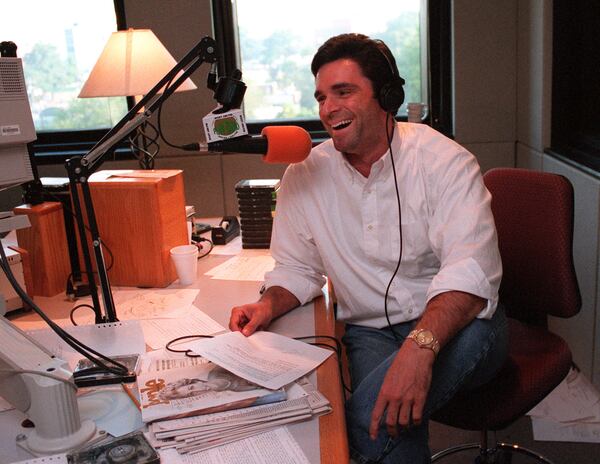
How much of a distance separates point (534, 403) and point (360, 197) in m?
0.66

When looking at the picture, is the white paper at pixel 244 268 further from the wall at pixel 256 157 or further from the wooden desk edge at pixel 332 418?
the wall at pixel 256 157

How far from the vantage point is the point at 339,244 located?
5.98 feet

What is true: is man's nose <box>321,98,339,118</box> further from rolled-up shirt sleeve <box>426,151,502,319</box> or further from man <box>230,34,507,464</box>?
rolled-up shirt sleeve <box>426,151,502,319</box>

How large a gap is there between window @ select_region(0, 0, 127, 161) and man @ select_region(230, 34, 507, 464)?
211 cm

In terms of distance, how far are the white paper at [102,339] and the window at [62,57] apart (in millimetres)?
2268

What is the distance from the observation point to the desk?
3.72 ft

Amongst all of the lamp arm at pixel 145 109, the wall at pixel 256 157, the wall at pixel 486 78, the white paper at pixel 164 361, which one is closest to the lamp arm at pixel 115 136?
the lamp arm at pixel 145 109

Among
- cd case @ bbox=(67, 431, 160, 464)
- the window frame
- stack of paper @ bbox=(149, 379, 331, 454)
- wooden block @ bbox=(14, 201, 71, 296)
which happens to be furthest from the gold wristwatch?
the window frame

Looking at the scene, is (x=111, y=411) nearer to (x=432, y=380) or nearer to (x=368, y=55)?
(x=432, y=380)

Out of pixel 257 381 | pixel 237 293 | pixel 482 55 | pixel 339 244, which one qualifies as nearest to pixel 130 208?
pixel 237 293

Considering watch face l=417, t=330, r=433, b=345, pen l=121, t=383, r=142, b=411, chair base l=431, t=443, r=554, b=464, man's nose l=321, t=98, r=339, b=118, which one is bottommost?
chair base l=431, t=443, r=554, b=464

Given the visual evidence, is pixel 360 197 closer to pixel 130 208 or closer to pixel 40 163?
pixel 130 208

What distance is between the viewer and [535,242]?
6.27ft

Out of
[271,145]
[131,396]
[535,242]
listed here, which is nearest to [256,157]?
[535,242]
